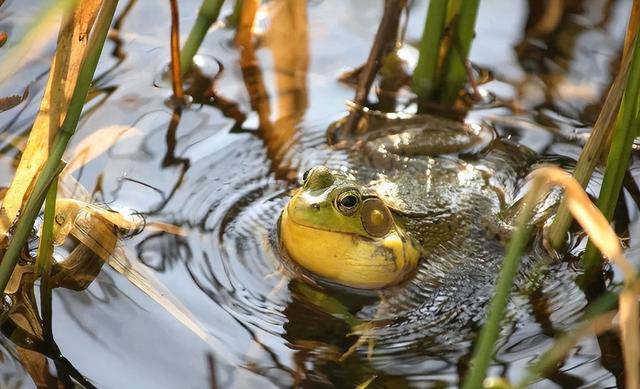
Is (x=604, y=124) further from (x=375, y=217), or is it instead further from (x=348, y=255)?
(x=348, y=255)

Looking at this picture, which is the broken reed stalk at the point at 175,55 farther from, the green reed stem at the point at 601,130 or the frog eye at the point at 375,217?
the green reed stem at the point at 601,130

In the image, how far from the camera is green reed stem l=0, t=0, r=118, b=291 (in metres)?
1.90

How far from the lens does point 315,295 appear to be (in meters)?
2.84

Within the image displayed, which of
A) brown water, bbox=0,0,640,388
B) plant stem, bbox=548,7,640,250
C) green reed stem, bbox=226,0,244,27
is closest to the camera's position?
plant stem, bbox=548,7,640,250

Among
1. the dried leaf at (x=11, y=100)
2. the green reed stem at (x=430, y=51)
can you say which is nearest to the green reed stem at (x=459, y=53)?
the green reed stem at (x=430, y=51)

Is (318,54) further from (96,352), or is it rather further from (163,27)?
(96,352)

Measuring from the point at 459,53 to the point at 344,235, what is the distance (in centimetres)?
106

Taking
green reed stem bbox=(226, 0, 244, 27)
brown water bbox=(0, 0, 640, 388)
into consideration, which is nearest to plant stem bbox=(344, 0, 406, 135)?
brown water bbox=(0, 0, 640, 388)

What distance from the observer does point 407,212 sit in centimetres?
298

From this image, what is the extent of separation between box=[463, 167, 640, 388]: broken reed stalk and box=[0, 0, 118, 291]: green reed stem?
38.9 inches

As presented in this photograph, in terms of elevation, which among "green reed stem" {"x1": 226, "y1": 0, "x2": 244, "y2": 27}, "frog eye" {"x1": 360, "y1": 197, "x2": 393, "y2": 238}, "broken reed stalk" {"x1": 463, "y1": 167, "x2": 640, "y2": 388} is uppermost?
"broken reed stalk" {"x1": 463, "y1": 167, "x2": 640, "y2": 388}

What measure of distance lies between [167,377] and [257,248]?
0.69 m

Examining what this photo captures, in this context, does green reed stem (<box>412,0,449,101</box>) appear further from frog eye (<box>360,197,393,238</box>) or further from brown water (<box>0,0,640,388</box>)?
frog eye (<box>360,197,393,238</box>)

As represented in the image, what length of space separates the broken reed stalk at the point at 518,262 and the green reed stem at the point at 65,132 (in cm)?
99
